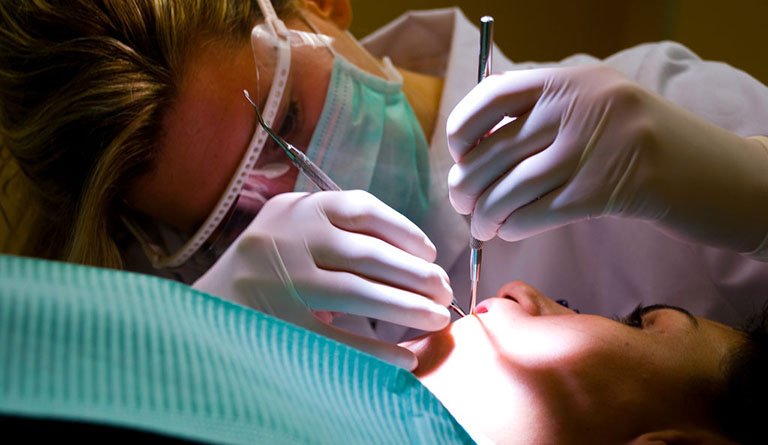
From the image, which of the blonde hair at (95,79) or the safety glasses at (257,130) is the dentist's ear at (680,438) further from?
the blonde hair at (95,79)

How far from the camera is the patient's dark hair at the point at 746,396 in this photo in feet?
3.09

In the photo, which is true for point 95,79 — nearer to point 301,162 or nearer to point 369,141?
point 301,162

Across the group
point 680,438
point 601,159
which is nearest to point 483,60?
point 601,159

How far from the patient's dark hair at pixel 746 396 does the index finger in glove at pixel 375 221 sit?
49cm

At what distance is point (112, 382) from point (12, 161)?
127 centimetres

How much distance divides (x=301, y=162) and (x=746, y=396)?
81 cm

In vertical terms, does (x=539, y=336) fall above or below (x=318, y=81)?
→ below

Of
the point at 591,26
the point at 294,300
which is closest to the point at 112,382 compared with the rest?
the point at 294,300

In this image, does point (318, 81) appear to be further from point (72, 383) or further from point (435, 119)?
point (72, 383)

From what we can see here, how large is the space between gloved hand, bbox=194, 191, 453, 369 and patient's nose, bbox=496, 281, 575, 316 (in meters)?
0.14

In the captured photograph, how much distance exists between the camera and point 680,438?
93 centimetres

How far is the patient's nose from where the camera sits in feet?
3.70

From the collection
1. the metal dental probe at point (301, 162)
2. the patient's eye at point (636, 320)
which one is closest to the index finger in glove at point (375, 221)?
the metal dental probe at point (301, 162)

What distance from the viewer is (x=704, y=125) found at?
1.01 meters
